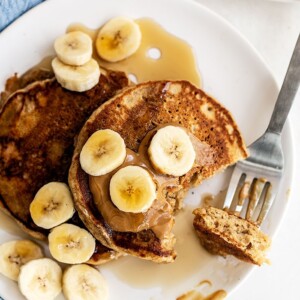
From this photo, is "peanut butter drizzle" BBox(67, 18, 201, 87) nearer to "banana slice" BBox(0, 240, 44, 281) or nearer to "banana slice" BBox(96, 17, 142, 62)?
"banana slice" BBox(96, 17, 142, 62)

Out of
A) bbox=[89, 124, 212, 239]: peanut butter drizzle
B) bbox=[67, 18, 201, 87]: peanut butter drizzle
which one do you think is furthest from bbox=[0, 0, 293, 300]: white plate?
bbox=[89, 124, 212, 239]: peanut butter drizzle

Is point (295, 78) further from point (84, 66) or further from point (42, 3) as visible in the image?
point (42, 3)

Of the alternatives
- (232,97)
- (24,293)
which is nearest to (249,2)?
(232,97)

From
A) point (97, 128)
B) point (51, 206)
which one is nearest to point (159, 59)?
point (97, 128)

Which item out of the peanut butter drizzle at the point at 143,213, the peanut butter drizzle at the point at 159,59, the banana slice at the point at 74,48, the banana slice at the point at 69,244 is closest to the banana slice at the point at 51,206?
the banana slice at the point at 69,244

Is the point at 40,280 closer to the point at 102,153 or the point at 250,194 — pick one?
the point at 102,153

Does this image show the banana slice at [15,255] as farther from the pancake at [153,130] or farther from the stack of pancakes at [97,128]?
the pancake at [153,130]
